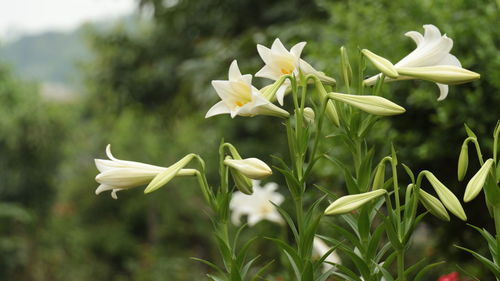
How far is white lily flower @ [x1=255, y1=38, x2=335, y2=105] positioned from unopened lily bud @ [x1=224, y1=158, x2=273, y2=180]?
0.41 feet

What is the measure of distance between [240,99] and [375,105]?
23 centimetres

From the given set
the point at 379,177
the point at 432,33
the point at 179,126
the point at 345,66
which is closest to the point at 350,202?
the point at 379,177

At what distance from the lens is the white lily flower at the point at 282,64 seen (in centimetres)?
113

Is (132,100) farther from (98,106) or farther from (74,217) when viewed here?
(74,217)

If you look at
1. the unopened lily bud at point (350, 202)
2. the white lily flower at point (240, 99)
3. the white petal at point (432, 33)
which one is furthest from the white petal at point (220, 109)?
the white petal at point (432, 33)

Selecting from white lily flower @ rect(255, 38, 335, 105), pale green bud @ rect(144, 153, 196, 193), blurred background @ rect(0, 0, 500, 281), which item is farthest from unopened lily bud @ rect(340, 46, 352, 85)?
blurred background @ rect(0, 0, 500, 281)

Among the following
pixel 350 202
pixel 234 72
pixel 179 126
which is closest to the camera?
pixel 350 202

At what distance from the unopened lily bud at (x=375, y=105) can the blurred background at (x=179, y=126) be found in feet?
5.54

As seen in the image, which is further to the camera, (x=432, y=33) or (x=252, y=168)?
(x=432, y=33)

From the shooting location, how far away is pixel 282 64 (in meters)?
1.17

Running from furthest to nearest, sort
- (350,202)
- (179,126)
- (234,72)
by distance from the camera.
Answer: (179,126)
(234,72)
(350,202)

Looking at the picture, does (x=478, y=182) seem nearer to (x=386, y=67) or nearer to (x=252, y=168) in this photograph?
(x=386, y=67)

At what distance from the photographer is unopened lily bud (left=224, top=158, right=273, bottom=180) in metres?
1.05

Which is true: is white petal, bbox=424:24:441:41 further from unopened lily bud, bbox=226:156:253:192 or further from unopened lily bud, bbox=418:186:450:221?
unopened lily bud, bbox=226:156:253:192
